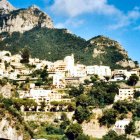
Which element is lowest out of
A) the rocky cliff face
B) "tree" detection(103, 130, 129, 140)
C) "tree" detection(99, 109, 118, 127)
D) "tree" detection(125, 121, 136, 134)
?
"tree" detection(103, 130, 129, 140)

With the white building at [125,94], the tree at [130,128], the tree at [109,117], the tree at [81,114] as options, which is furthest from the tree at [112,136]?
the white building at [125,94]

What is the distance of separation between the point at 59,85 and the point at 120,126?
17.1 metres

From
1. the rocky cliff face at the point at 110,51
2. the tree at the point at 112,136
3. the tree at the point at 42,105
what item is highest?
the rocky cliff face at the point at 110,51

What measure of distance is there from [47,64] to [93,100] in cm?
2488

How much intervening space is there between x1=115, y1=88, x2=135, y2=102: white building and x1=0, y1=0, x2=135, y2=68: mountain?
31.4 m

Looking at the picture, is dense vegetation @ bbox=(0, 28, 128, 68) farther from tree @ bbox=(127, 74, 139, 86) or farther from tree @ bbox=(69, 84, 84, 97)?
tree @ bbox=(69, 84, 84, 97)

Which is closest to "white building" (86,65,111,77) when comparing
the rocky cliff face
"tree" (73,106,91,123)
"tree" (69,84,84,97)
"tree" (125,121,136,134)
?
"tree" (69,84,84,97)

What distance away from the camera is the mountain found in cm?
10900

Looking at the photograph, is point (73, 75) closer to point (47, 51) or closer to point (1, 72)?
point (1, 72)

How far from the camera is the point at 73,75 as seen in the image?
86125mm

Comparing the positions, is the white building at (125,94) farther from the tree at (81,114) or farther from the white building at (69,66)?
the white building at (69,66)

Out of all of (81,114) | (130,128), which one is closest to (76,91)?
(81,114)

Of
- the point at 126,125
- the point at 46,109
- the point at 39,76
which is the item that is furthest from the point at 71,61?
the point at 126,125

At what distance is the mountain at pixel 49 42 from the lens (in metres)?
109
